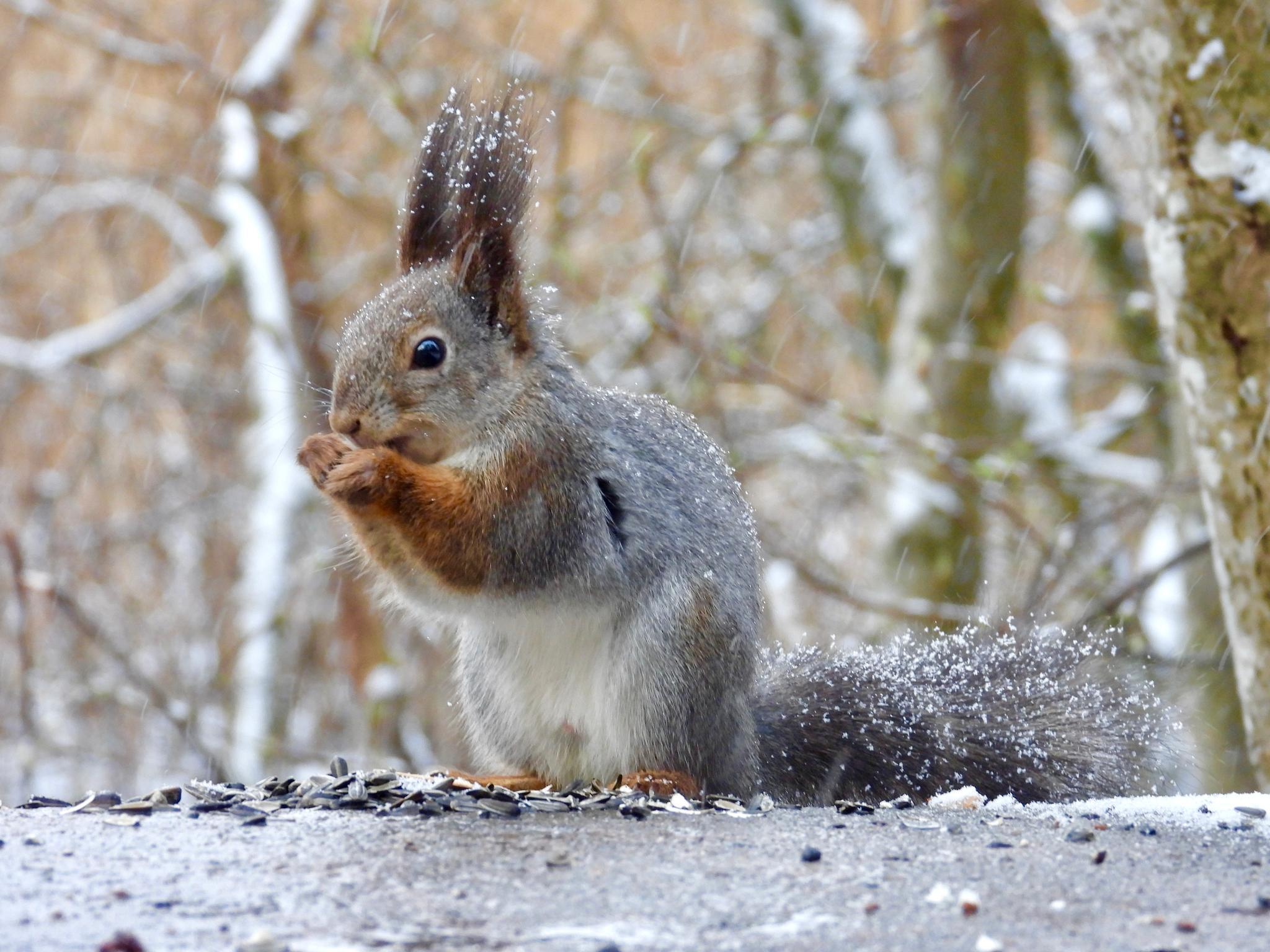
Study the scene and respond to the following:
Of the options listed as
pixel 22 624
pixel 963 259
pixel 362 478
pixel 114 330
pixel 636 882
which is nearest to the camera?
pixel 636 882

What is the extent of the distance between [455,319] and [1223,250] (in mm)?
1401

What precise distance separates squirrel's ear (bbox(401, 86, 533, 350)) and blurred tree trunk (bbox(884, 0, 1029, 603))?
2854 millimetres

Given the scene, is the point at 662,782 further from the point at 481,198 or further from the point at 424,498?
the point at 481,198

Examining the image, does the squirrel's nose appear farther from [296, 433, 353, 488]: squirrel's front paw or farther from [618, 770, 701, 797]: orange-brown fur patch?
[618, 770, 701, 797]: orange-brown fur patch

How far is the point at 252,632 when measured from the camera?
522 centimetres

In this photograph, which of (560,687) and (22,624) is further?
(22,624)

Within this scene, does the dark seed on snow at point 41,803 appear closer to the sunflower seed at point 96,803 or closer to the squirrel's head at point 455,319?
the sunflower seed at point 96,803

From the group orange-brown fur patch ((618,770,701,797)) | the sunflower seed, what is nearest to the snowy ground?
the sunflower seed

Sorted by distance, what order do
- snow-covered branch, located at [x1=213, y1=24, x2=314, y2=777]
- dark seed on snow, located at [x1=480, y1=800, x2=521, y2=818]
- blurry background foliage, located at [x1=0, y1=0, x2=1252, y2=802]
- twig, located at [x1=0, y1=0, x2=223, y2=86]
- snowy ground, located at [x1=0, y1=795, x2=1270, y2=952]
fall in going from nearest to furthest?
1. snowy ground, located at [x1=0, y1=795, x2=1270, y2=952]
2. dark seed on snow, located at [x1=480, y1=800, x2=521, y2=818]
3. blurry background foliage, located at [x1=0, y1=0, x2=1252, y2=802]
4. snow-covered branch, located at [x1=213, y1=24, x2=314, y2=777]
5. twig, located at [x1=0, y1=0, x2=223, y2=86]

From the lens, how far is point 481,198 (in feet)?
8.75

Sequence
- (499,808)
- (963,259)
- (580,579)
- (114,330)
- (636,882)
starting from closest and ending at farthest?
1. (636,882)
2. (499,808)
3. (580,579)
4. (963,259)
5. (114,330)

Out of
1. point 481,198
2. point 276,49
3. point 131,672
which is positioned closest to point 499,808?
point 481,198

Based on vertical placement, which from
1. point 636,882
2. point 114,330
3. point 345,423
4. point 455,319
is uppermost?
point 114,330

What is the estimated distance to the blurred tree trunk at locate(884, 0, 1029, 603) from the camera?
551 cm
